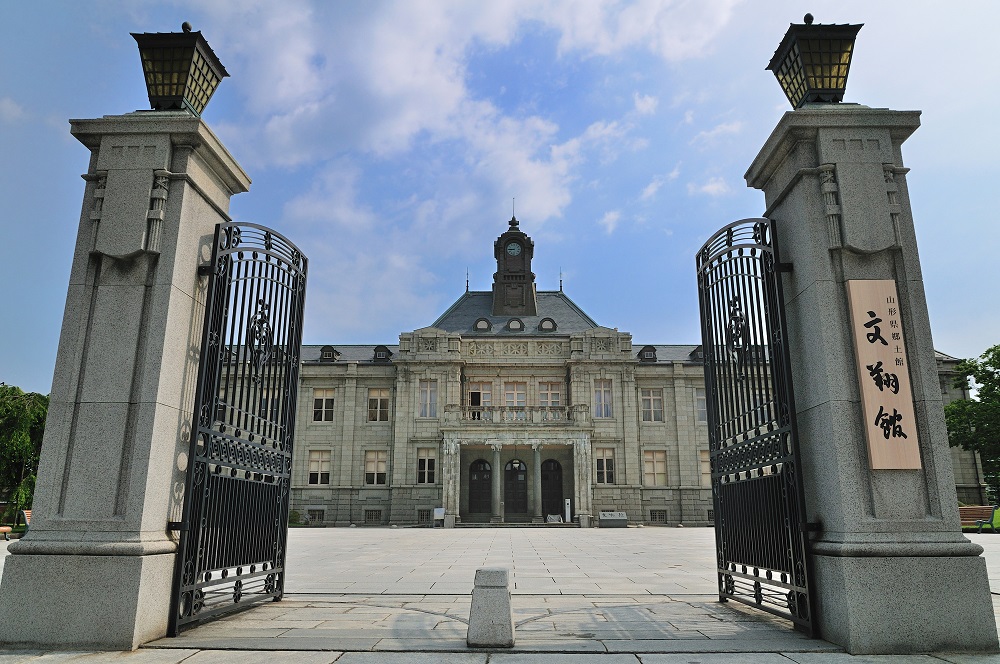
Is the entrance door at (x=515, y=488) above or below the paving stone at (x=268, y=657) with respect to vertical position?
above

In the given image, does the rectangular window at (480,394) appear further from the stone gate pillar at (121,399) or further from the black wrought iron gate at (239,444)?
the stone gate pillar at (121,399)

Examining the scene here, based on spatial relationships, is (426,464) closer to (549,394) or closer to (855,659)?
(549,394)

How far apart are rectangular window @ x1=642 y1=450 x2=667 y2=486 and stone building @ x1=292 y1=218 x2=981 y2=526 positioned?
61mm

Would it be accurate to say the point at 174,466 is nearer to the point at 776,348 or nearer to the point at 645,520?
the point at 776,348

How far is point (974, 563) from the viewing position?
227 inches

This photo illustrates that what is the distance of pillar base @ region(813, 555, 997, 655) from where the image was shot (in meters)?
5.60

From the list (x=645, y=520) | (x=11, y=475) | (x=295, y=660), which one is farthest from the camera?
(x=645, y=520)

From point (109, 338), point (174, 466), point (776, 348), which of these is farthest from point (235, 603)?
point (776, 348)

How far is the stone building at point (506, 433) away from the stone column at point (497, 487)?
0.43ft

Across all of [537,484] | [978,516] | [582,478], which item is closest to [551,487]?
[537,484]

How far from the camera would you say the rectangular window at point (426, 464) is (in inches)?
1604

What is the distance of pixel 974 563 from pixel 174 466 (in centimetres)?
699

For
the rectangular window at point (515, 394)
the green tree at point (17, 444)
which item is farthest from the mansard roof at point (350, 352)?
the green tree at point (17, 444)

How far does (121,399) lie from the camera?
20.7 ft
